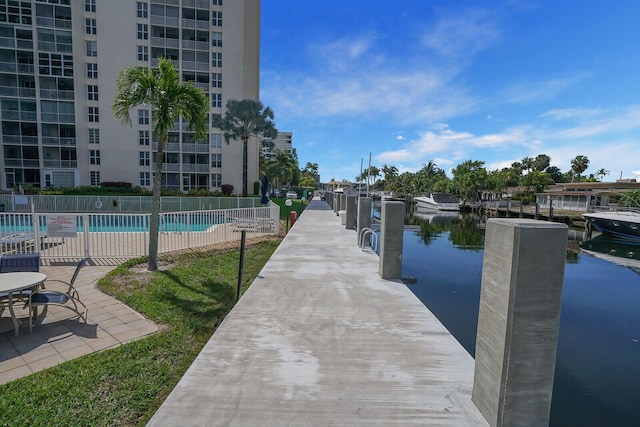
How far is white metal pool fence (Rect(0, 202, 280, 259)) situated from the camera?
8.33 m

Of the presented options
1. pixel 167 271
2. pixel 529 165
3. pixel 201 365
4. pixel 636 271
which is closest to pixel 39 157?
pixel 167 271

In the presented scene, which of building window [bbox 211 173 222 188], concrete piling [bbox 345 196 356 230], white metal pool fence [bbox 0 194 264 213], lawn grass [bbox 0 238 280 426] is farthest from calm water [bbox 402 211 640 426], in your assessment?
building window [bbox 211 173 222 188]

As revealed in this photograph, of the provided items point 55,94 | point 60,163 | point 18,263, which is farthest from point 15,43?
point 18,263

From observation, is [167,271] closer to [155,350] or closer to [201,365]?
[155,350]

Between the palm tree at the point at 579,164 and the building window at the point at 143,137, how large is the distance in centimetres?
8859

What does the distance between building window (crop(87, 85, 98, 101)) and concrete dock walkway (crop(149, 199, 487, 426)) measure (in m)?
42.5

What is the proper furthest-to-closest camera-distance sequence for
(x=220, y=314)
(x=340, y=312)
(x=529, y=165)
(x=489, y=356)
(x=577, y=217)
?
(x=529, y=165)
(x=577, y=217)
(x=220, y=314)
(x=340, y=312)
(x=489, y=356)

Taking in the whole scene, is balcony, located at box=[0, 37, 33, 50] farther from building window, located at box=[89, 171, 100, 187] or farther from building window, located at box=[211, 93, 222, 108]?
building window, located at box=[211, 93, 222, 108]

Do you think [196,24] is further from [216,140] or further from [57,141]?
[57,141]

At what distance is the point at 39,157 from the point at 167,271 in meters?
39.1

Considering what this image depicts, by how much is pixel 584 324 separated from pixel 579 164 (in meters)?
83.4

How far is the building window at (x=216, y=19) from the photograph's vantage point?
37328 millimetres

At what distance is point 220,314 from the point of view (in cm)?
582

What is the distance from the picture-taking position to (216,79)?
38.1 metres
